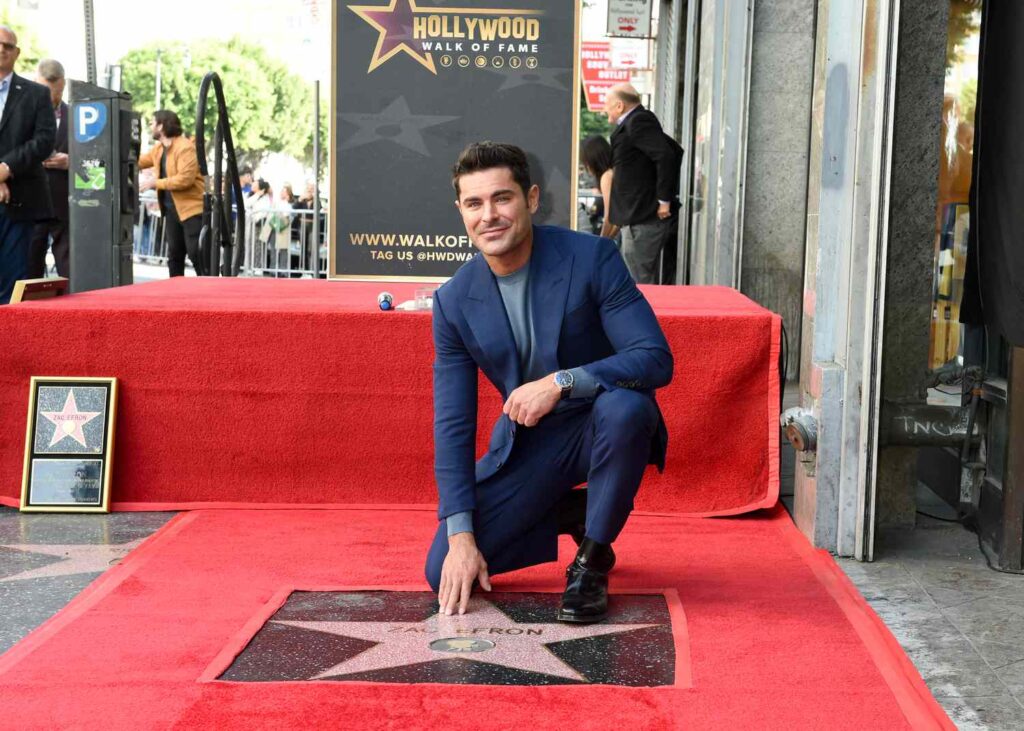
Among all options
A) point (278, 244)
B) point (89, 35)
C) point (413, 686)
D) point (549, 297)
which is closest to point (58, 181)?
point (89, 35)

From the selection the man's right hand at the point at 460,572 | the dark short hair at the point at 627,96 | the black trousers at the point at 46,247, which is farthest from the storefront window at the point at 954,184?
the black trousers at the point at 46,247

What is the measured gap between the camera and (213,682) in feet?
10.5

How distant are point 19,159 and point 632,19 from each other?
34.2 ft

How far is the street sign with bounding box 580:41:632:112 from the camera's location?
2839 centimetres

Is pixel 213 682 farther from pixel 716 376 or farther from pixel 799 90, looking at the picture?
pixel 799 90

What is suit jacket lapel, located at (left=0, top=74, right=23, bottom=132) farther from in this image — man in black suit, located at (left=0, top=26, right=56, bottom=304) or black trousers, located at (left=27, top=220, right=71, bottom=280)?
black trousers, located at (left=27, top=220, right=71, bottom=280)

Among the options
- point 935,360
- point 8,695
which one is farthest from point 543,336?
point 935,360

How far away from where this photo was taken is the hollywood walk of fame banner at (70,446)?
5.14 m

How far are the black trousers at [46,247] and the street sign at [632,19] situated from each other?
8869mm

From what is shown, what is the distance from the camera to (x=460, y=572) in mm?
3695

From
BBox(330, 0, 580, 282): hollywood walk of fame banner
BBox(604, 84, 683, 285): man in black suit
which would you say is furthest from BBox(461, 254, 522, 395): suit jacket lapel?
BBox(604, 84, 683, 285): man in black suit

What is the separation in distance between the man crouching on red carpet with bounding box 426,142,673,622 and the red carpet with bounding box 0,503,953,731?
0.32m

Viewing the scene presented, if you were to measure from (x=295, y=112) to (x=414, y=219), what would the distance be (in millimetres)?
52741

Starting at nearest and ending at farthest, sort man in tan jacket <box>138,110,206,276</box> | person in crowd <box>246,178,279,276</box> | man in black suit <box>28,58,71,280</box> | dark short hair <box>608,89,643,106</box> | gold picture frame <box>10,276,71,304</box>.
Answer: gold picture frame <box>10,276,71,304</box> < man in black suit <box>28,58,71,280</box> < dark short hair <box>608,89,643,106</box> < man in tan jacket <box>138,110,206,276</box> < person in crowd <box>246,178,279,276</box>
